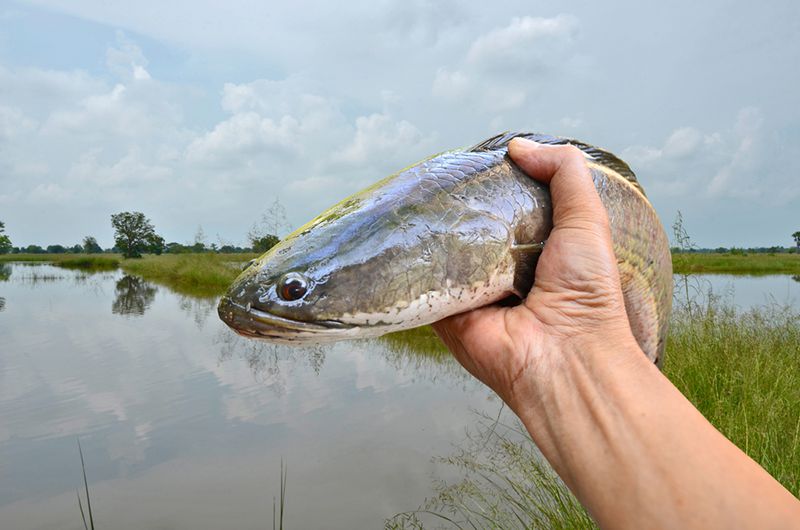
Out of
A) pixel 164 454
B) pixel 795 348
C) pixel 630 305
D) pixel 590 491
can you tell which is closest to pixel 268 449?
pixel 164 454

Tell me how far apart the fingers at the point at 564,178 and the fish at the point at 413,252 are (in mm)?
56

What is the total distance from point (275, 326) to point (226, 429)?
8.89 m

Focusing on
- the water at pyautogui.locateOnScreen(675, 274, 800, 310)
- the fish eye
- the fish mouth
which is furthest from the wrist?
the water at pyautogui.locateOnScreen(675, 274, 800, 310)

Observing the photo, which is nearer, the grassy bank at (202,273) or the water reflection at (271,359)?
the water reflection at (271,359)

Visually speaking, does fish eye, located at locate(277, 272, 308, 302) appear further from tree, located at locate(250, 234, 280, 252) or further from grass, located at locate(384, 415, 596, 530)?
tree, located at locate(250, 234, 280, 252)

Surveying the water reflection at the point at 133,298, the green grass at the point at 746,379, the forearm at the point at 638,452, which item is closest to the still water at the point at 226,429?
the green grass at the point at 746,379

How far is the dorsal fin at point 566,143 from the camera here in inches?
95.0

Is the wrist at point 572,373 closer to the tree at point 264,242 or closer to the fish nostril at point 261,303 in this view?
the fish nostril at point 261,303

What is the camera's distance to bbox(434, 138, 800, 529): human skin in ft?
4.24

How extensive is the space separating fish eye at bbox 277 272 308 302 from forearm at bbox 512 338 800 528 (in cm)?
87

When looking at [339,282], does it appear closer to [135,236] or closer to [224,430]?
[224,430]

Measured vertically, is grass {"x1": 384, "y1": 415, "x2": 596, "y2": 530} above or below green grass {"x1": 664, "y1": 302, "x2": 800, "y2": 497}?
below

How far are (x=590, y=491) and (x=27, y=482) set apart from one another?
982 centimetres

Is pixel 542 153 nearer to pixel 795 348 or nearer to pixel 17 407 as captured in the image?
pixel 795 348
